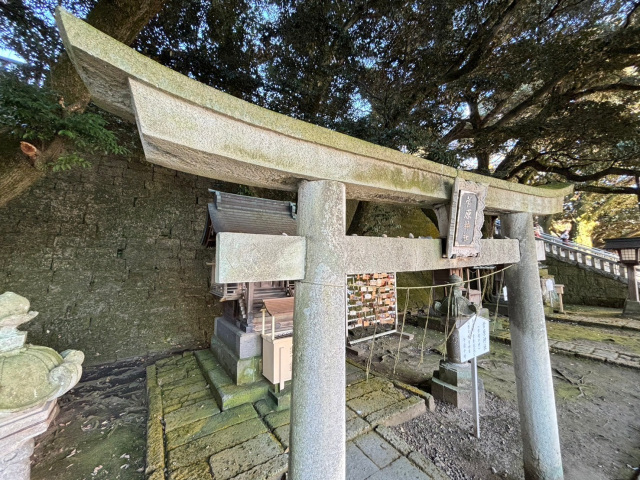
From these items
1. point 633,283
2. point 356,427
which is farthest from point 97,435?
point 633,283

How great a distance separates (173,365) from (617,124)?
33.7 ft

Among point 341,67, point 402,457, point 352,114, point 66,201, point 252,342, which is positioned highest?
point 341,67

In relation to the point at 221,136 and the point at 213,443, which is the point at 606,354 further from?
the point at 221,136

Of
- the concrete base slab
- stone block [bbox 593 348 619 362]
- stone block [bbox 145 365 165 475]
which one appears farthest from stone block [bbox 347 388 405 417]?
stone block [bbox 593 348 619 362]

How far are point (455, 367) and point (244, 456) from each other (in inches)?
122

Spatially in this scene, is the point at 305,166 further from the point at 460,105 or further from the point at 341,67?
the point at 460,105

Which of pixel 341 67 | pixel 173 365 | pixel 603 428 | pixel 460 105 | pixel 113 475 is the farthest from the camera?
pixel 460 105

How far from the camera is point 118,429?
10.5ft

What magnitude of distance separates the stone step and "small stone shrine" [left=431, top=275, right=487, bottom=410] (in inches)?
105

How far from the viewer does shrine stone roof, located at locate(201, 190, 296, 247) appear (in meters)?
3.61

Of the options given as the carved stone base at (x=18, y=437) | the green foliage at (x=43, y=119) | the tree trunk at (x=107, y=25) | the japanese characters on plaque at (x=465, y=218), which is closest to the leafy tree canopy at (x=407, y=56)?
the tree trunk at (x=107, y=25)

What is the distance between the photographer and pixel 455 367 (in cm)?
371

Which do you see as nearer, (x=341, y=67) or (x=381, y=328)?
(x=341, y=67)

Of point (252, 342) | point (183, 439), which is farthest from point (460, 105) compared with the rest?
point (183, 439)
